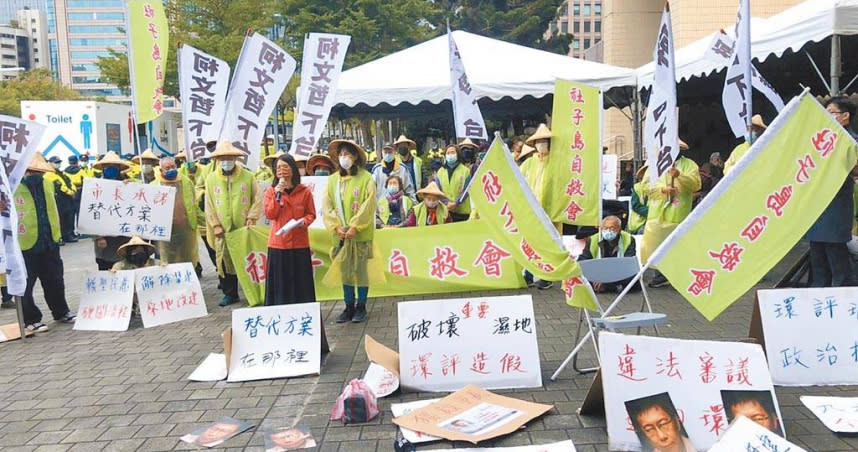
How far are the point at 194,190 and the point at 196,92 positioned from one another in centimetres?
142

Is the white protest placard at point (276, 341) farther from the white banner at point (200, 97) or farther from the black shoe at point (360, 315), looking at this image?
the white banner at point (200, 97)

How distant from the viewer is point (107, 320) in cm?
680

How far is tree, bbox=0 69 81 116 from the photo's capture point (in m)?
38.8

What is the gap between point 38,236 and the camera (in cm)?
664

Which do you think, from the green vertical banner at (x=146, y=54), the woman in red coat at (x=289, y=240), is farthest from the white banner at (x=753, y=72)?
the green vertical banner at (x=146, y=54)

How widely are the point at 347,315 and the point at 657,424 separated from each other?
400 centimetres

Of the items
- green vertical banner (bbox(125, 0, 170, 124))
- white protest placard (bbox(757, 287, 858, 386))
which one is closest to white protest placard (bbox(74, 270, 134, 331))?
green vertical banner (bbox(125, 0, 170, 124))

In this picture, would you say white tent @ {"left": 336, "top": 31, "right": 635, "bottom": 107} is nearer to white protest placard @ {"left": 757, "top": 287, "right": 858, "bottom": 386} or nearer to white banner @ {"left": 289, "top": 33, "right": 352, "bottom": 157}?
white banner @ {"left": 289, "top": 33, "right": 352, "bottom": 157}

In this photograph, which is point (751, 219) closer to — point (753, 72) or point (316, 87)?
point (753, 72)

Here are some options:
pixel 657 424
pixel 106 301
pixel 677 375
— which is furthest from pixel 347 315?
pixel 657 424

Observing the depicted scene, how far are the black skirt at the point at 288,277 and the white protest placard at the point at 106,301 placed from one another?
1.84m

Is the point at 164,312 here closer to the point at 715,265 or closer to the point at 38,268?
the point at 38,268

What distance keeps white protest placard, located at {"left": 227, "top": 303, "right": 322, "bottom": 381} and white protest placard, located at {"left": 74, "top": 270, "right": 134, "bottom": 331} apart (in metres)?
2.36

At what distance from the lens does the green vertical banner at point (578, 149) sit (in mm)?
5461
